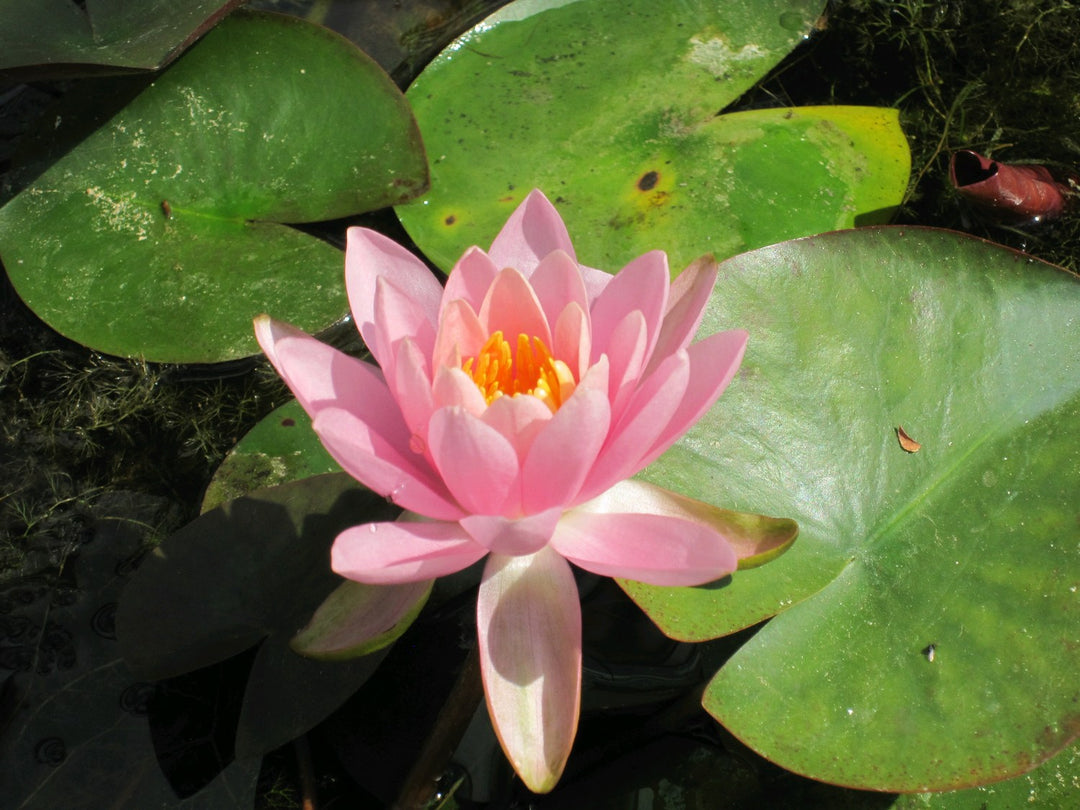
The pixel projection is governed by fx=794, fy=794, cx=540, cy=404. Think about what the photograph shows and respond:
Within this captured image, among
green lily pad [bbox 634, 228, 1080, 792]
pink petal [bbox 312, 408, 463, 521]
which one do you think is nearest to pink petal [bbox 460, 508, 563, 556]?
pink petal [bbox 312, 408, 463, 521]

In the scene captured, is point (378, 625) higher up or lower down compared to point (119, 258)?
lower down

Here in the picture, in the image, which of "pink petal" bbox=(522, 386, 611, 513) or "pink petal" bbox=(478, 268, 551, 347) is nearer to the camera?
"pink petal" bbox=(522, 386, 611, 513)

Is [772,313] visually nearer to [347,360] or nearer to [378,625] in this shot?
[347,360]

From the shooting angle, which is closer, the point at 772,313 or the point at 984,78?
the point at 772,313

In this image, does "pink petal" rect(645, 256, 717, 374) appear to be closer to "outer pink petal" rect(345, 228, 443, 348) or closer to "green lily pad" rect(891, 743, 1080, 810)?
"outer pink petal" rect(345, 228, 443, 348)

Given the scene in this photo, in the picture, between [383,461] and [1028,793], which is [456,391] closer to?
[383,461]

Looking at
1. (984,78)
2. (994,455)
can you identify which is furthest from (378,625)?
(984,78)

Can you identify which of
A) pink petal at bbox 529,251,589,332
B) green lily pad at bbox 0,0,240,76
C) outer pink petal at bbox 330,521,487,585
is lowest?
outer pink petal at bbox 330,521,487,585
